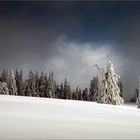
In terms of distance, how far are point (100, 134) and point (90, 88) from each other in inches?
3939

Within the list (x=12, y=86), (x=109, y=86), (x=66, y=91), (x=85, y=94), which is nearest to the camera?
(x=109, y=86)

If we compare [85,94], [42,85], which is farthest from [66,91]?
[42,85]

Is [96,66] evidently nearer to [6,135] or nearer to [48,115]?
[48,115]

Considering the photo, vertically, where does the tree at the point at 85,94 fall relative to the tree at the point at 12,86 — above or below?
below

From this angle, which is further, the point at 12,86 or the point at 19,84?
the point at 19,84

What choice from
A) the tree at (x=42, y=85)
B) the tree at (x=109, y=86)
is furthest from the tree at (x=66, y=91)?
the tree at (x=109, y=86)

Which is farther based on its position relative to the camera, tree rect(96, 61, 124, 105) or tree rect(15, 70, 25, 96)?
tree rect(15, 70, 25, 96)

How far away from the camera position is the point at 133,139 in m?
10.9

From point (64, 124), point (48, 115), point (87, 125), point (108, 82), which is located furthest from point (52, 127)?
point (108, 82)

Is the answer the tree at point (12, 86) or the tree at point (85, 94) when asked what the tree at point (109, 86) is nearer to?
the tree at point (12, 86)

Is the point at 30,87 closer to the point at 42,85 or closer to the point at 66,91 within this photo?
the point at 42,85

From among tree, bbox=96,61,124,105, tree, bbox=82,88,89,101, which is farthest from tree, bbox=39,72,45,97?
tree, bbox=96,61,124,105

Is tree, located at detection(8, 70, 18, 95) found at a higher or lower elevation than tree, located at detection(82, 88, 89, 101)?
higher

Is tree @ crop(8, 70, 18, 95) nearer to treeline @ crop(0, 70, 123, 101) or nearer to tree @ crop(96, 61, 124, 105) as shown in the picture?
treeline @ crop(0, 70, 123, 101)
